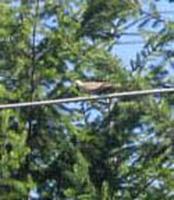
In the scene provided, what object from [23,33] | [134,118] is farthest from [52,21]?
[134,118]

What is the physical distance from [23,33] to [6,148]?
1286mm

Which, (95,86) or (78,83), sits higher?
(95,86)

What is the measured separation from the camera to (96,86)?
10438mm

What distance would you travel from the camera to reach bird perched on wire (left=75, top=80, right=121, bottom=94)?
404 inches

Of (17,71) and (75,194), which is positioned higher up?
(17,71)

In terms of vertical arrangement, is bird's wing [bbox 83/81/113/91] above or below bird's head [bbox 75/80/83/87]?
above

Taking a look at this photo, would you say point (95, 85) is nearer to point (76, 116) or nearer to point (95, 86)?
point (95, 86)

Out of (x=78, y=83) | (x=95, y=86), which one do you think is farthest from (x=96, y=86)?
(x=78, y=83)

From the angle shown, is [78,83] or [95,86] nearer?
[95,86]

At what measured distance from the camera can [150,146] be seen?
418 inches

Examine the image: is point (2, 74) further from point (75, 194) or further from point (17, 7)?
point (75, 194)

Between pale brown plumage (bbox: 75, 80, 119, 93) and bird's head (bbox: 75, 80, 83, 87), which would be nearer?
pale brown plumage (bbox: 75, 80, 119, 93)

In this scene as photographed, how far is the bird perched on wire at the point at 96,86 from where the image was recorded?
1027 cm

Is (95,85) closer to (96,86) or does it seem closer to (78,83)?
(96,86)
